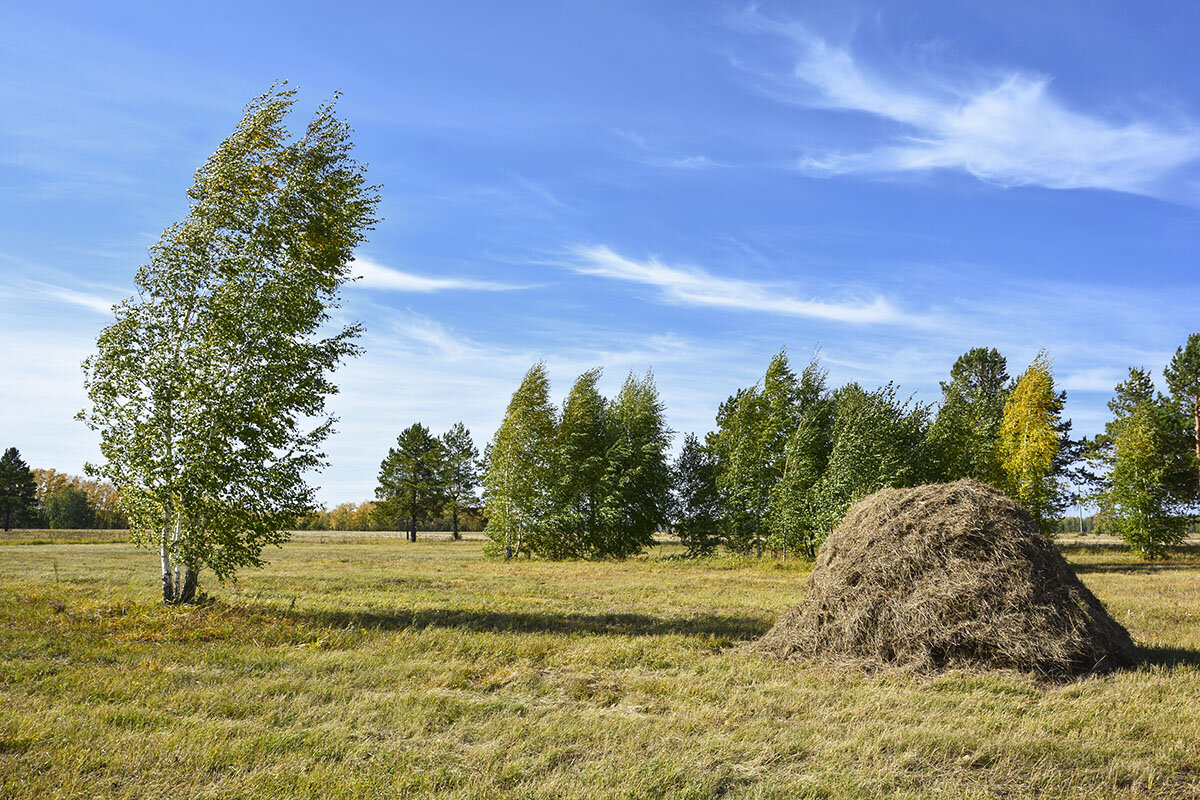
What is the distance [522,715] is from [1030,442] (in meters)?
35.7

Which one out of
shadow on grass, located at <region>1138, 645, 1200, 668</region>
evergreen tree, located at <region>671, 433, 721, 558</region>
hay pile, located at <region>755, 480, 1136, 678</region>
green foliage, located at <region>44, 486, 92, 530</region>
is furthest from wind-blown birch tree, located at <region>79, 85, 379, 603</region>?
green foliage, located at <region>44, 486, 92, 530</region>

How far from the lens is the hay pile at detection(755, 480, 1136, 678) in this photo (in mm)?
9703

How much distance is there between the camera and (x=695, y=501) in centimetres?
4094

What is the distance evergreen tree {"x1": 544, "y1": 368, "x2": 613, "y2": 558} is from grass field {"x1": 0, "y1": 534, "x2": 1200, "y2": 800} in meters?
25.1

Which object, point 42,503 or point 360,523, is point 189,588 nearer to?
point 360,523

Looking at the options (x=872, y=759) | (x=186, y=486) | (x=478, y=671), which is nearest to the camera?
(x=872, y=759)

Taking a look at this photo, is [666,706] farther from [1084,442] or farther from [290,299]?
[1084,442]

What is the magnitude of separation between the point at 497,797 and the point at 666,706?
3.13 metres

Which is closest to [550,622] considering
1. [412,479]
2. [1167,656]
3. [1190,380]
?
[1167,656]

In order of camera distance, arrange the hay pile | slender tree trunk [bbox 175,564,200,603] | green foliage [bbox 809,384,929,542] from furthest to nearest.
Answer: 1. green foliage [bbox 809,384,929,542]
2. slender tree trunk [bbox 175,564,200,603]
3. the hay pile

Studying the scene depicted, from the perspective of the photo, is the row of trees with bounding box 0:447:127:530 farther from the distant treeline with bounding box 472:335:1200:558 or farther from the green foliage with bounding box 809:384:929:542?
the green foliage with bounding box 809:384:929:542

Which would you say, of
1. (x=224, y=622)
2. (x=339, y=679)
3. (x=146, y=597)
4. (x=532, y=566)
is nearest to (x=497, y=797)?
(x=339, y=679)

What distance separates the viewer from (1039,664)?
31.0 ft

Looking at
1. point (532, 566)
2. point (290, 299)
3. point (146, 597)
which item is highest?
point (290, 299)
